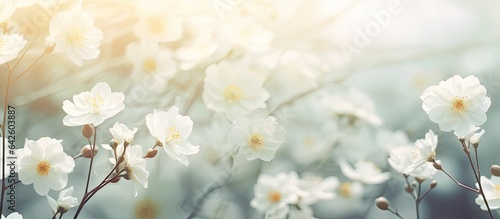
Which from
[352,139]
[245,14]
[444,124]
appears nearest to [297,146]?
[352,139]

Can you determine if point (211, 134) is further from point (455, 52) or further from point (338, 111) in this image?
point (455, 52)

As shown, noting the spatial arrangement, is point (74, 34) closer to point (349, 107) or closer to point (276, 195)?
point (276, 195)

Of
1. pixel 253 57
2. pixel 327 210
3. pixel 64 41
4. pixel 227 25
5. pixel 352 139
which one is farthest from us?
pixel 327 210

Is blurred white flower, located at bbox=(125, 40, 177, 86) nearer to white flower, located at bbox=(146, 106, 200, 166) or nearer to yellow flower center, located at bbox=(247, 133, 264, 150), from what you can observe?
yellow flower center, located at bbox=(247, 133, 264, 150)

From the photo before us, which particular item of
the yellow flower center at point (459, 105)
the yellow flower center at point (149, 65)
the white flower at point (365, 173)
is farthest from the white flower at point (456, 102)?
the white flower at point (365, 173)

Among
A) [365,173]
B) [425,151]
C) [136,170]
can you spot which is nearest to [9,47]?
[136,170]

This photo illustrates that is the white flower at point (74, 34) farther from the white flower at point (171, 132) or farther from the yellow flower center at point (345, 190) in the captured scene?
the yellow flower center at point (345, 190)

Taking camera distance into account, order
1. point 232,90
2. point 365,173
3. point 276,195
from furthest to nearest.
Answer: point 365,173
point 276,195
point 232,90
